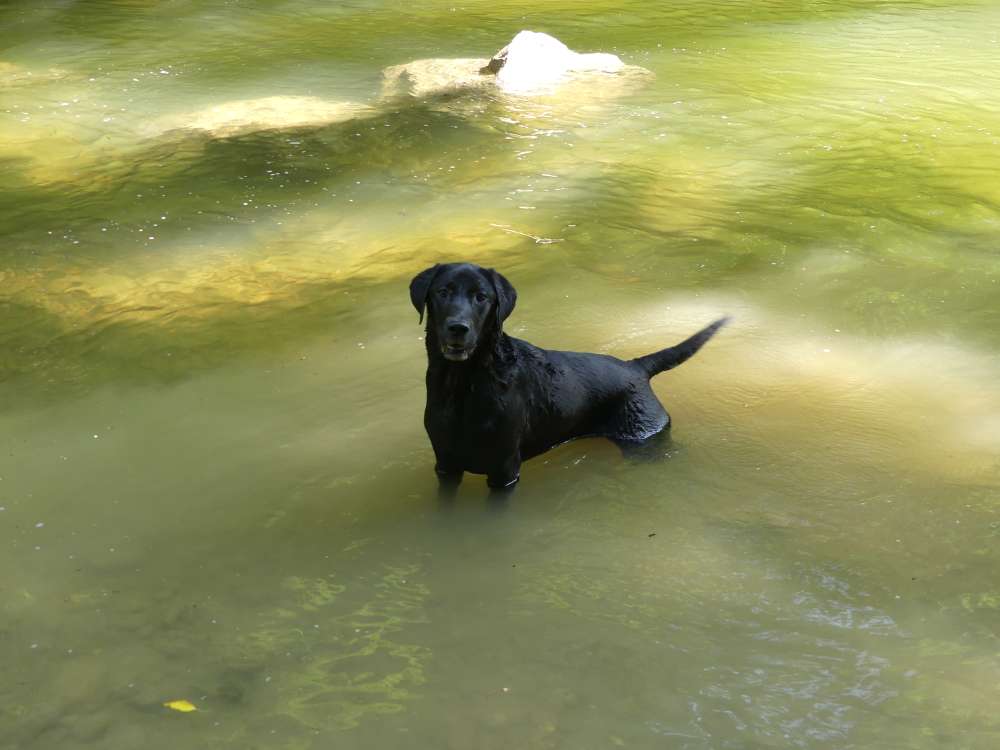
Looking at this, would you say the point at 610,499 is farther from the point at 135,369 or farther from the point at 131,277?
the point at 131,277

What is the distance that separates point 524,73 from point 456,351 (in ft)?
32.2

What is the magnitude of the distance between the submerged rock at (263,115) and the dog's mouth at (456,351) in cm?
783

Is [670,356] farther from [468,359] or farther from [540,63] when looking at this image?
[540,63]

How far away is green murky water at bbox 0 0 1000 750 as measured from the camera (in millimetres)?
4219

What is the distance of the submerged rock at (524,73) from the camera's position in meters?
13.5

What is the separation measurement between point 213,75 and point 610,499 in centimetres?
1079

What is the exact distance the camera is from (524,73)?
45.5 feet

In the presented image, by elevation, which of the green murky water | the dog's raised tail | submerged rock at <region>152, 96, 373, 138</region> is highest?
submerged rock at <region>152, 96, 373, 138</region>

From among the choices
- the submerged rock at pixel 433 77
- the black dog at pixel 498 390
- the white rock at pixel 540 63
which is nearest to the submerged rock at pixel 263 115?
the submerged rock at pixel 433 77

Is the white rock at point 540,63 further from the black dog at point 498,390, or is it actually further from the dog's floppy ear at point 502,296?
the dog's floppy ear at point 502,296

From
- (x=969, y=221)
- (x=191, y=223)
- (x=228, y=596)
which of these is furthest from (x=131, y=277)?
(x=969, y=221)

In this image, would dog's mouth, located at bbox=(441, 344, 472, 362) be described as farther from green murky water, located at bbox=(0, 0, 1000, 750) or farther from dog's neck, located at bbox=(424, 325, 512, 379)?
green murky water, located at bbox=(0, 0, 1000, 750)

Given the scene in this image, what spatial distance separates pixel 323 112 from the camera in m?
12.6

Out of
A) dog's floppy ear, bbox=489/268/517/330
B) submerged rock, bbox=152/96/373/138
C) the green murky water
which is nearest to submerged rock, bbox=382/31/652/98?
the green murky water
